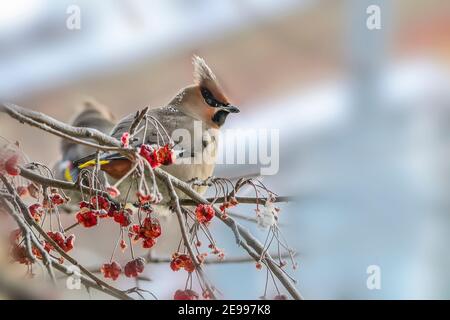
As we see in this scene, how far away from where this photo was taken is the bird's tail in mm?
2209

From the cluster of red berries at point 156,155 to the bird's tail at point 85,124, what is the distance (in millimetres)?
1050

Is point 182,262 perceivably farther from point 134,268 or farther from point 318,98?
point 318,98

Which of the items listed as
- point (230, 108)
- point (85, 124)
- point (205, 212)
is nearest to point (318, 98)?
point (230, 108)

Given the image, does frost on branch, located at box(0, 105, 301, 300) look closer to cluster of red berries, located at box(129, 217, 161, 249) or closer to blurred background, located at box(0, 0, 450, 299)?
cluster of red berries, located at box(129, 217, 161, 249)

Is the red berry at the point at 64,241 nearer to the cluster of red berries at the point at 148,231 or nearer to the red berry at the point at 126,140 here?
the cluster of red berries at the point at 148,231

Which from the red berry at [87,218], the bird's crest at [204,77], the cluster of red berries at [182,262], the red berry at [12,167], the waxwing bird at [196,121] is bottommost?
the cluster of red berries at [182,262]

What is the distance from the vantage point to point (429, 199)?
2.05 meters

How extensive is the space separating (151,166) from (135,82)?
1.22 m

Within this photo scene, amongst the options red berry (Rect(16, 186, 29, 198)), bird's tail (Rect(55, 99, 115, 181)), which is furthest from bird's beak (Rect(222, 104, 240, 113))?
red berry (Rect(16, 186, 29, 198))

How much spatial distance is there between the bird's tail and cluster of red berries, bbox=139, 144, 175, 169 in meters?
1.05

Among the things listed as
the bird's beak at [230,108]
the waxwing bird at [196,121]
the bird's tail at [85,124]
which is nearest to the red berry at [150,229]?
the waxwing bird at [196,121]

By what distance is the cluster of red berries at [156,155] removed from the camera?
3.65ft

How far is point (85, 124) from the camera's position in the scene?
2.37 metres
